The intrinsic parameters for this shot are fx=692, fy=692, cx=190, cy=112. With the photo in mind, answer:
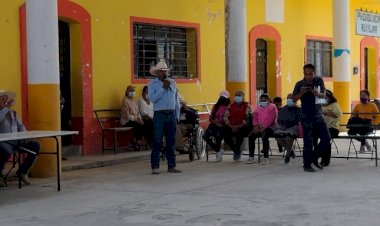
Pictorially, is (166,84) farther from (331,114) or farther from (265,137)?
(331,114)

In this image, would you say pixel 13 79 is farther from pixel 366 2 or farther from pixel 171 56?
pixel 366 2

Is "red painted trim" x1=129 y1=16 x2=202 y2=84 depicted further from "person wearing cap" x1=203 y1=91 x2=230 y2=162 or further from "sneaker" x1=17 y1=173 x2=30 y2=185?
"sneaker" x1=17 y1=173 x2=30 y2=185

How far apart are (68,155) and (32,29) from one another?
11.7 feet

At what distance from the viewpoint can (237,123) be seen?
1278cm

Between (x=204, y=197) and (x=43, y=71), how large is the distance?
136 inches

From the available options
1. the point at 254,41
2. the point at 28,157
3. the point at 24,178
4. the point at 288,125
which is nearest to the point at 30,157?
the point at 28,157

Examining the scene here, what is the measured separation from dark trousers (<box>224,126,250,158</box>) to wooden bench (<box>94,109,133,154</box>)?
2.14 m

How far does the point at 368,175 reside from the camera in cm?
1059

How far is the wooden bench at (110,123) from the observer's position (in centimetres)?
1373

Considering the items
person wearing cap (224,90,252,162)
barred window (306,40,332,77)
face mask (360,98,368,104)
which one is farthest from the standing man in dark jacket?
barred window (306,40,332,77)

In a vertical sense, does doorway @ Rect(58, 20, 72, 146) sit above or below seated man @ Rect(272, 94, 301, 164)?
above

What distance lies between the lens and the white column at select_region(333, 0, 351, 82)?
1939 centimetres

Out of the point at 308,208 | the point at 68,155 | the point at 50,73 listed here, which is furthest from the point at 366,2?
the point at 308,208

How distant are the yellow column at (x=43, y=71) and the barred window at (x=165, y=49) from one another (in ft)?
14.0
